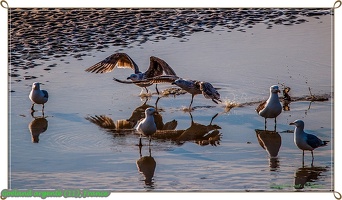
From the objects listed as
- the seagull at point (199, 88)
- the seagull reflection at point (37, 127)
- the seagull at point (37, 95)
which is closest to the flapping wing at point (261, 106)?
the seagull at point (199, 88)

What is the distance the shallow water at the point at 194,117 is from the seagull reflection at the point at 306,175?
0.01 metres

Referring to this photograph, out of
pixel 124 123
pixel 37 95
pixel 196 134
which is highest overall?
pixel 37 95

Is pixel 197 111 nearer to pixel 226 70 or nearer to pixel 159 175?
pixel 226 70

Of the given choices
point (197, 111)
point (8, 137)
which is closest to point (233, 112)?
point (197, 111)

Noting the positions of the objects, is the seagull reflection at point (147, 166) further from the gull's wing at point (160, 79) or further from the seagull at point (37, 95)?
the gull's wing at point (160, 79)

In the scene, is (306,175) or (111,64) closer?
(306,175)

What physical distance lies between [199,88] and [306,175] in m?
3.32

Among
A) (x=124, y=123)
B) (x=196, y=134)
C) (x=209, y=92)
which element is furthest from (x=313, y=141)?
(x=124, y=123)

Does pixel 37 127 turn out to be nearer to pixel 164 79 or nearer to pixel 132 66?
pixel 164 79

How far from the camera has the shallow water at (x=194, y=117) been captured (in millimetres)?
11023

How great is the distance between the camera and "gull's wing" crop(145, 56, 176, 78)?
15.1m

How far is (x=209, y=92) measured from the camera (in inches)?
535
